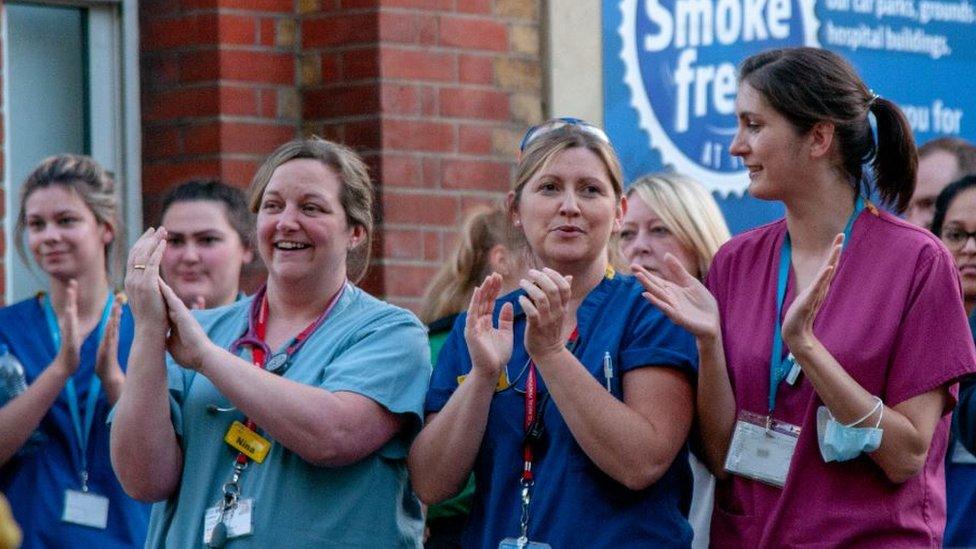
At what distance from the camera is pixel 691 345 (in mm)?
3723

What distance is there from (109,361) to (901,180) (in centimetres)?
226

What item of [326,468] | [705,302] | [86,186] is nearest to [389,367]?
[326,468]

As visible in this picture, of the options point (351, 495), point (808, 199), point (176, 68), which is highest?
point (176, 68)

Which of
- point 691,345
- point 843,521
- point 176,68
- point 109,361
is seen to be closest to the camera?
point 843,521

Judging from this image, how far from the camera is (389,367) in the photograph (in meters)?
3.87

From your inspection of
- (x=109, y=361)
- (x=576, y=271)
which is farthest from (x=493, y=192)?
(x=576, y=271)

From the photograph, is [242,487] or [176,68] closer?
[242,487]

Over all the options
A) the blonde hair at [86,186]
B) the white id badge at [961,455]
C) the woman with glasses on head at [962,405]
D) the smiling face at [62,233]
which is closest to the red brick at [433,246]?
the blonde hair at [86,186]

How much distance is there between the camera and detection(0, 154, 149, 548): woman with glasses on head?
475 cm

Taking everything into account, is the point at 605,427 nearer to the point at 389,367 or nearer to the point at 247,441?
the point at 389,367

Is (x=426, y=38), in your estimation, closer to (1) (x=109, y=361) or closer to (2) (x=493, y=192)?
(2) (x=493, y=192)

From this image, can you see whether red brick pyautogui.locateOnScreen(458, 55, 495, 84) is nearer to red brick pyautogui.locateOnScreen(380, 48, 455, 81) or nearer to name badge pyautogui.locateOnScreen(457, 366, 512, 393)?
red brick pyautogui.locateOnScreen(380, 48, 455, 81)

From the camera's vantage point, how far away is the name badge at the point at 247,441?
3820mm

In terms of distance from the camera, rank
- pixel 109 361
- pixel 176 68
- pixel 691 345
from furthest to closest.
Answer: pixel 176 68 → pixel 109 361 → pixel 691 345
